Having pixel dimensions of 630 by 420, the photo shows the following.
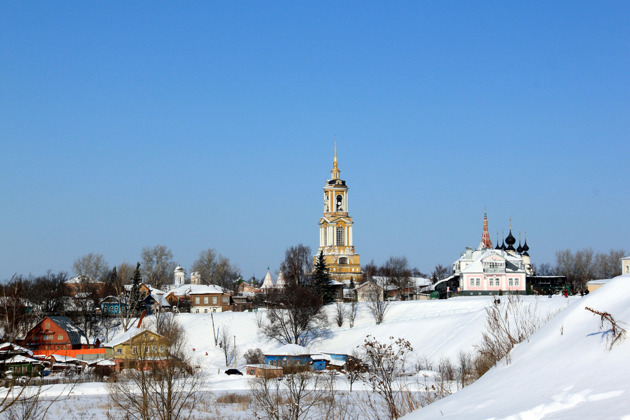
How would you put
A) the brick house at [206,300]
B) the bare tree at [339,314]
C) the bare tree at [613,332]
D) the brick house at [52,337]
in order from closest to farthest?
the bare tree at [613,332]
the brick house at [52,337]
the bare tree at [339,314]
the brick house at [206,300]

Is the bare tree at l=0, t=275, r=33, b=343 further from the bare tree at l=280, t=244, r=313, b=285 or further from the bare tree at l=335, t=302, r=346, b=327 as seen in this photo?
the bare tree at l=280, t=244, r=313, b=285

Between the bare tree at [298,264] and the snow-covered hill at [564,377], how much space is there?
278ft

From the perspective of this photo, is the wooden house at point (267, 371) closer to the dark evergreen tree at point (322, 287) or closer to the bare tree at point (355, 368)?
the bare tree at point (355, 368)

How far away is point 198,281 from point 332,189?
31898 millimetres

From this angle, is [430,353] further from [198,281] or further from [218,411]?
[198,281]

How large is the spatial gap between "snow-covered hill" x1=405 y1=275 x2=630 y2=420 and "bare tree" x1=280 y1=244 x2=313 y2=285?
278 ft

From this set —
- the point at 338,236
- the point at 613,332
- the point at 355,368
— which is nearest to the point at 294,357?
the point at 355,368

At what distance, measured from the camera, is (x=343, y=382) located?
4475 cm

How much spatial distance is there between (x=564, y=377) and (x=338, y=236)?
100386mm

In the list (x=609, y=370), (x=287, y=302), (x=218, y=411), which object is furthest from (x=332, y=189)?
(x=609, y=370)

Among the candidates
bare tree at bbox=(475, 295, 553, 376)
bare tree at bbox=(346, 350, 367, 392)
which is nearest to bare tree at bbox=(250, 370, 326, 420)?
bare tree at bbox=(346, 350, 367, 392)

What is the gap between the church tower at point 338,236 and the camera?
10656cm

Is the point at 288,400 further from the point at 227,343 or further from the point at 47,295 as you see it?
the point at 47,295

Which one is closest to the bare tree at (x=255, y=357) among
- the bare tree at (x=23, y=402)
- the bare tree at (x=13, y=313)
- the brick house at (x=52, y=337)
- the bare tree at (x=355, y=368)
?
the bare tree at (x=355, y=368)
